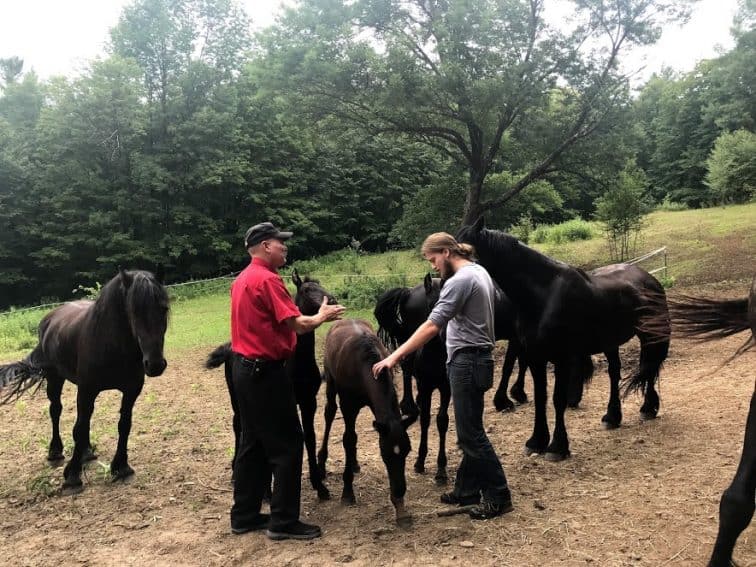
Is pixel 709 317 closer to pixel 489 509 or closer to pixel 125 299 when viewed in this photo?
pixel 489 509

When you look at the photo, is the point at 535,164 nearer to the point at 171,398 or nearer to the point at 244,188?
the point at 171,398

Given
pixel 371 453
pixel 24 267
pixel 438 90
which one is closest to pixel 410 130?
pixel 438 90

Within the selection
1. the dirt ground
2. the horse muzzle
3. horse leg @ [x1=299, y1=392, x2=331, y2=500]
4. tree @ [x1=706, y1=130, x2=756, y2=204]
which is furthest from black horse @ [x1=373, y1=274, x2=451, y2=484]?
tree @ [x1=706, y1=130, x2=756, y2=204]

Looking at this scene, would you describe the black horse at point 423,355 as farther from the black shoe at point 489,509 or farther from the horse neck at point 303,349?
the horse neck at point 303,349

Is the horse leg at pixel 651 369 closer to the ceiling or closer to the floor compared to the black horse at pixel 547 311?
closer to the floor

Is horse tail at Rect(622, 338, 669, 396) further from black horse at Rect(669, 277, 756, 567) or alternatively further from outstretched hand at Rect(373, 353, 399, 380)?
outstretched hand at Rect(373, 353, 399, 380)

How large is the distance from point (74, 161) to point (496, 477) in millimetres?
28652

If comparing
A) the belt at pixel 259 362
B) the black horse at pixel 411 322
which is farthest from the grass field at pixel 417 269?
the belt at pixel 259 362

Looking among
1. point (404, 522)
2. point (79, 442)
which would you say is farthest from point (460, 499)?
point (79, 442)

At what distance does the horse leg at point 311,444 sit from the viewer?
14.2ft

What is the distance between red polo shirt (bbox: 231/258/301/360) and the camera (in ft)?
11.4

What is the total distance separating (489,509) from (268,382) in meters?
1.79

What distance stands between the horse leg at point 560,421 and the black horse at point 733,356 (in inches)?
53.4

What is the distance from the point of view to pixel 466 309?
12.1 feet
